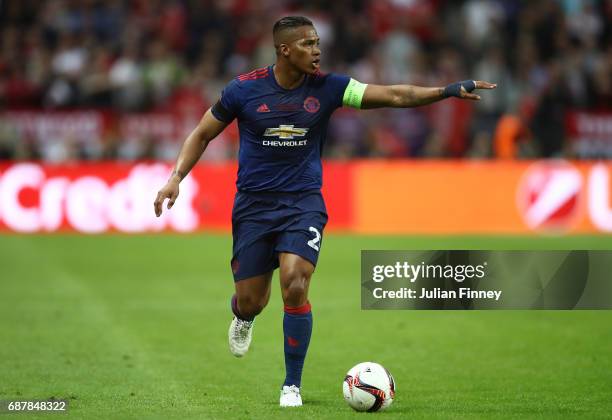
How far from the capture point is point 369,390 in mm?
7398

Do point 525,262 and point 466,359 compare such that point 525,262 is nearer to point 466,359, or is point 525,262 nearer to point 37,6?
point 466,359

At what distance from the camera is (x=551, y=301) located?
26.0ft

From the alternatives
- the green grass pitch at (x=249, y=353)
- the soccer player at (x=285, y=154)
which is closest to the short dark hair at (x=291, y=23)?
the soccer player at (x=285, y=154)

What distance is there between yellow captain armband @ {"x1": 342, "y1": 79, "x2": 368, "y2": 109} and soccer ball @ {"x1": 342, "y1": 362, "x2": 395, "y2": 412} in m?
1.72

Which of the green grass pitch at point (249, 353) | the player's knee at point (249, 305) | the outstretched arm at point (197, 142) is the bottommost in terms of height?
the green grass pitch at point (249, 353)

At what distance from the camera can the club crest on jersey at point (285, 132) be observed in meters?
7.77

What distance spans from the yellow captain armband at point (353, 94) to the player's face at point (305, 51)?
0.27 meters

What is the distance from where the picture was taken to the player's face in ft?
25.1

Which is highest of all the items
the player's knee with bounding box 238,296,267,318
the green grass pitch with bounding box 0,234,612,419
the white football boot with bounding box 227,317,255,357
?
the player's knee with bounding box 238,296,267,318

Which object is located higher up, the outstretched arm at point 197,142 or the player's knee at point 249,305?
the outstretched arm at point 197,142

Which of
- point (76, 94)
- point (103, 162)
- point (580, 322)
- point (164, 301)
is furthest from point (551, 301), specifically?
point (76, 94)

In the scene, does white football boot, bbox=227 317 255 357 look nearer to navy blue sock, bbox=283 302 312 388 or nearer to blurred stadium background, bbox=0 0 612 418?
blurred stadium background, bbox=0 0 612 418

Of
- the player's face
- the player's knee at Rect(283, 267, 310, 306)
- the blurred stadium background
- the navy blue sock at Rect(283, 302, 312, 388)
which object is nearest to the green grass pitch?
the blurred stadium background

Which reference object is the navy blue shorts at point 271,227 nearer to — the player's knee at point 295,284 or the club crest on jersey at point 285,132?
the player's knee at point 295,284
